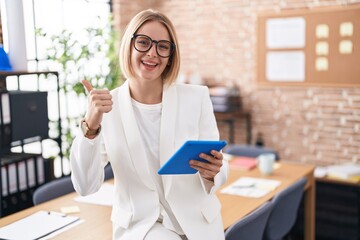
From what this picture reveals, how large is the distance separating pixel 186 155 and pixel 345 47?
3.34 m

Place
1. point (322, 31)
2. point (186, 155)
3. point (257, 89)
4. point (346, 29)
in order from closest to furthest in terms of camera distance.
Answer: point (186, 155), point (346, 29), point (322, 31), point (257, 89)

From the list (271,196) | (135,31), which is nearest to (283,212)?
(271,196)

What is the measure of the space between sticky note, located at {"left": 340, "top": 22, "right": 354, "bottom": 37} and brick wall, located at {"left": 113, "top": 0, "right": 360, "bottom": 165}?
207mm

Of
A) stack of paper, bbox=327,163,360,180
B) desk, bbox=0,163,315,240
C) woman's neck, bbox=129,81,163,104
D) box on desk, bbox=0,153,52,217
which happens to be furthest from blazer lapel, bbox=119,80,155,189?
stack of paper, bbox=327,163,360,180

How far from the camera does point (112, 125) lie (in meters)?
1.88

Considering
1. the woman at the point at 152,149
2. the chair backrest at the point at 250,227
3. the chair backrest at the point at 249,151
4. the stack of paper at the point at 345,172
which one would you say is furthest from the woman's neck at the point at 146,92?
the stack of paper at the point at 345,172

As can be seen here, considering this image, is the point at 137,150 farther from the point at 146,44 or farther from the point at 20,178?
the point at 20,178

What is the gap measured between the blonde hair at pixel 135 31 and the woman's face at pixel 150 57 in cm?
2

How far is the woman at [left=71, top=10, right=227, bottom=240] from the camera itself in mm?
1844

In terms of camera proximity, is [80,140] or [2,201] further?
[2,201]

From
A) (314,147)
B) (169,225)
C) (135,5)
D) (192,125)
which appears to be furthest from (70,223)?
(135,5)

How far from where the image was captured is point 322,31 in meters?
4.56

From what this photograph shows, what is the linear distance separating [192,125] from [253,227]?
0.62m

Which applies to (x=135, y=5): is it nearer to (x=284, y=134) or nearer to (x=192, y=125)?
(x=284, y=134)
